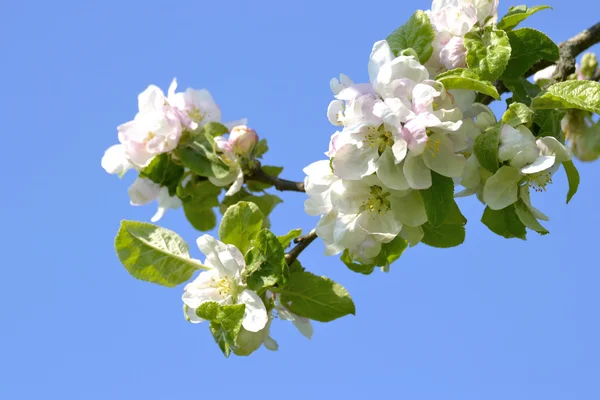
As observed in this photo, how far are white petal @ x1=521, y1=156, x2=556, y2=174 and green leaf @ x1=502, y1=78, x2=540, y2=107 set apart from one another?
0.75 ft

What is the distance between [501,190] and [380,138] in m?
0.30

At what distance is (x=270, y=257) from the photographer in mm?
1900

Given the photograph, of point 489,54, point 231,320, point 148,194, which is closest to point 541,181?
point 489,54

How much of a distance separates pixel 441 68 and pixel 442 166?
0.34m

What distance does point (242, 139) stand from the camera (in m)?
2.38

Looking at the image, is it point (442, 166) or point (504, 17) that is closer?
point (442, 166)

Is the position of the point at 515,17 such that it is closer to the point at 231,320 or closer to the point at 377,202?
the point at 377,202

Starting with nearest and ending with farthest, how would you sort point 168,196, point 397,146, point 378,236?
point 397,146 → point 378,236 → point 168,196

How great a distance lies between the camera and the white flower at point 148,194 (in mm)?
2441

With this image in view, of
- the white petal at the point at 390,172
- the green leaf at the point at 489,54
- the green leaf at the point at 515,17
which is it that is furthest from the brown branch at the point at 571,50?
the white petal at the point at 390,172

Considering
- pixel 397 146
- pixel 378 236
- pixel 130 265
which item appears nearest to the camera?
pixel 397 146

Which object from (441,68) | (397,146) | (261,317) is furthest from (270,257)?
(441,68)

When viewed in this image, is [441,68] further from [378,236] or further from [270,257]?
[270,257]

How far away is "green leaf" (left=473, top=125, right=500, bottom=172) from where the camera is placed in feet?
5.28
